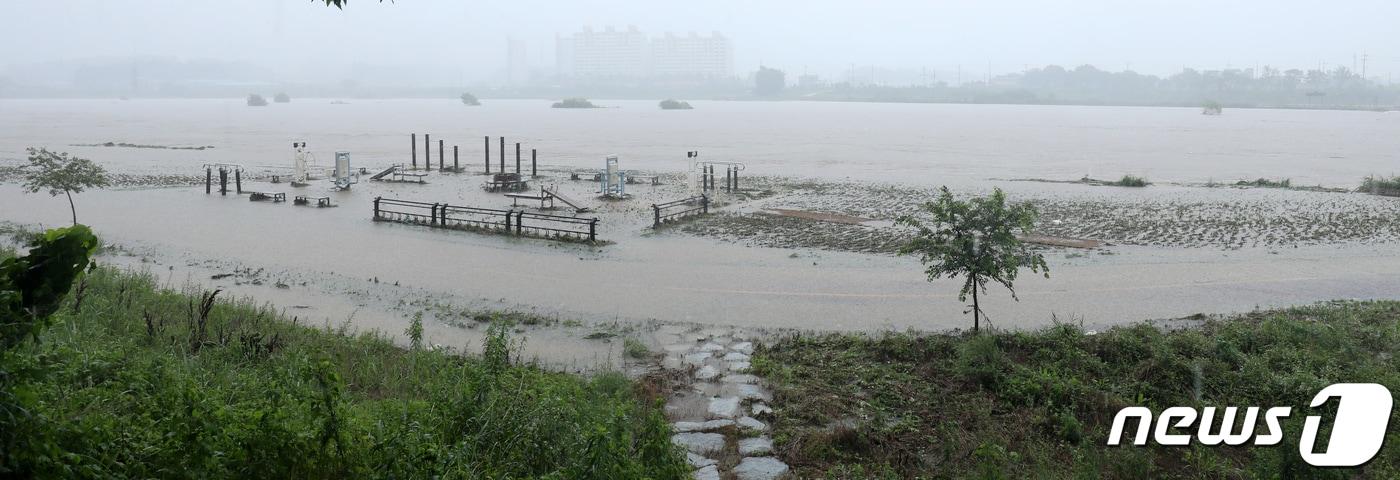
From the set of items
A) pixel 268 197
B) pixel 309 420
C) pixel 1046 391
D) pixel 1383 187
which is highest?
pixel 309 420

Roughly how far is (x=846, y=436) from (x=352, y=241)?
16.5 m

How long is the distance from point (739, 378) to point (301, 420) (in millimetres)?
5368

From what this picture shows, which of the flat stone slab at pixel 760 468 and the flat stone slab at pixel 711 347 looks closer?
the flat stone slab at pixel 760 468

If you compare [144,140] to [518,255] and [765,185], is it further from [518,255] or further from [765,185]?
[518,255]

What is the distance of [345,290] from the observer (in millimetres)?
15812

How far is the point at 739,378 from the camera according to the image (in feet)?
33.1

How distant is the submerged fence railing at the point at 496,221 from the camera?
872 inches

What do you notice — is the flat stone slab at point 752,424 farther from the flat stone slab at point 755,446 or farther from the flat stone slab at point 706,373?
the flat stone slab at point 706,373

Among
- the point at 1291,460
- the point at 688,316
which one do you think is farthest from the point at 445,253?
the point at 1291,460

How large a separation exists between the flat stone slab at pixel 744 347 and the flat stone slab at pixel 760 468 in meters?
3.73

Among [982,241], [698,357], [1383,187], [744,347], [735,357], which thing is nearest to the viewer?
[735,357]

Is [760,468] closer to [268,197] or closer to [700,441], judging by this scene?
[700,441]

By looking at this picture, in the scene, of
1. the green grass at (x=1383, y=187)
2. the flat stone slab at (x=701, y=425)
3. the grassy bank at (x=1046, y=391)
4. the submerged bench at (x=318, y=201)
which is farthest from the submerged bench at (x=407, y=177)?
the green grass at (x=1383, y=187)

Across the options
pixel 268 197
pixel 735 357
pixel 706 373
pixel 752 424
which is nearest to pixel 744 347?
pixel 735 357
